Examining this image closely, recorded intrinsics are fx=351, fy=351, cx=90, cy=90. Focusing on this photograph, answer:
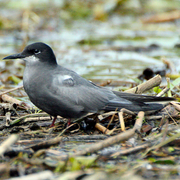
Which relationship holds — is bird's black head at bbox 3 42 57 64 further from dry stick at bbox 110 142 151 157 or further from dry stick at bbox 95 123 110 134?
dry stick at bbox 110 142 151 157

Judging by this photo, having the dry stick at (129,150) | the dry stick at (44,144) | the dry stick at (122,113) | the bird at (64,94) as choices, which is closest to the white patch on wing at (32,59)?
the bird at (64,94)

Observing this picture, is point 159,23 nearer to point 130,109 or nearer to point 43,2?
point 43,2

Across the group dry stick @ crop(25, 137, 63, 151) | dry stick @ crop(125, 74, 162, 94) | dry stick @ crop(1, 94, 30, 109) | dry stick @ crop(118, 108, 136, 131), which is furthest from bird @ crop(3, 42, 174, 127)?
dry stick @ crop(25, 137, 63, 151)

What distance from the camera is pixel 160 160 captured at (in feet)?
10.0

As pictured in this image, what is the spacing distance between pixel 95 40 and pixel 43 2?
461 cm

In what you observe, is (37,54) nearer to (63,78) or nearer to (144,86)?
(63,78)

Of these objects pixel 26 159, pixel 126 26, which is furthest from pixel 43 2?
pixel 26 159

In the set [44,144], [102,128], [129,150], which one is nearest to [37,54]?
[102,128]

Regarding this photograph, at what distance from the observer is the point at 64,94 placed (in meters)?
4.05

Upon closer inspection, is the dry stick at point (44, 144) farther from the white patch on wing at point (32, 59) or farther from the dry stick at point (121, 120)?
the white patch on wing at point (32, 59)

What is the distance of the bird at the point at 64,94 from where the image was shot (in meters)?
4.02

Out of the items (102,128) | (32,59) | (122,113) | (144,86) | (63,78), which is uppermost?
(32,59)

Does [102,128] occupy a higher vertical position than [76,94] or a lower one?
lower

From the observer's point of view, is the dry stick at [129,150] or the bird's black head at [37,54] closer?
the dry stick at [129,150]
